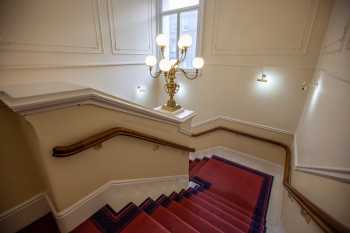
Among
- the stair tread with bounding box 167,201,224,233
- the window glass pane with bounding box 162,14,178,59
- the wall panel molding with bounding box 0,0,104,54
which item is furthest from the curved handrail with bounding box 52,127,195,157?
the window glass pane with bounding box 162,14,178,59

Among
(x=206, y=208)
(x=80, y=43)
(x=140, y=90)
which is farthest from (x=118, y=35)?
(x=206, y=208)

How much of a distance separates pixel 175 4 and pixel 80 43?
2279mm

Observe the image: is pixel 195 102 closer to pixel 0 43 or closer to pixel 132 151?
pixel 132 151

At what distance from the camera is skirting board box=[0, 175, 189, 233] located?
1136mm

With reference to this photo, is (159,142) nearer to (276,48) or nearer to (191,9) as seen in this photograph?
(276,48)

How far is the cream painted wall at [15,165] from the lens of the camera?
4.00 ft

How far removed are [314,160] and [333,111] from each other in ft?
1.40

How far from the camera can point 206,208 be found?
1.98 meters

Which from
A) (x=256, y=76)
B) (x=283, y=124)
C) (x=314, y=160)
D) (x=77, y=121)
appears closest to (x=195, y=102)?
(x=256, y=76)

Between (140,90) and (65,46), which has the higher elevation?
(65,46)

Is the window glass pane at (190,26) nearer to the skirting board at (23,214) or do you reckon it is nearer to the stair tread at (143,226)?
the stair tread at (143,226)

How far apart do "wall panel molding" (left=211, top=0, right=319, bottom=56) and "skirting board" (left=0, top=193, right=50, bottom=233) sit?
10.8ft

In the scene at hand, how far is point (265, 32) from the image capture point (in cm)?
263

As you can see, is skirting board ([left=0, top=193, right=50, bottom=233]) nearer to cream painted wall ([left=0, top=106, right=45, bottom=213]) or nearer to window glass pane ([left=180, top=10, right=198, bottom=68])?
cream painted wall ([left=0, top=106, right=45, bottom=213])
